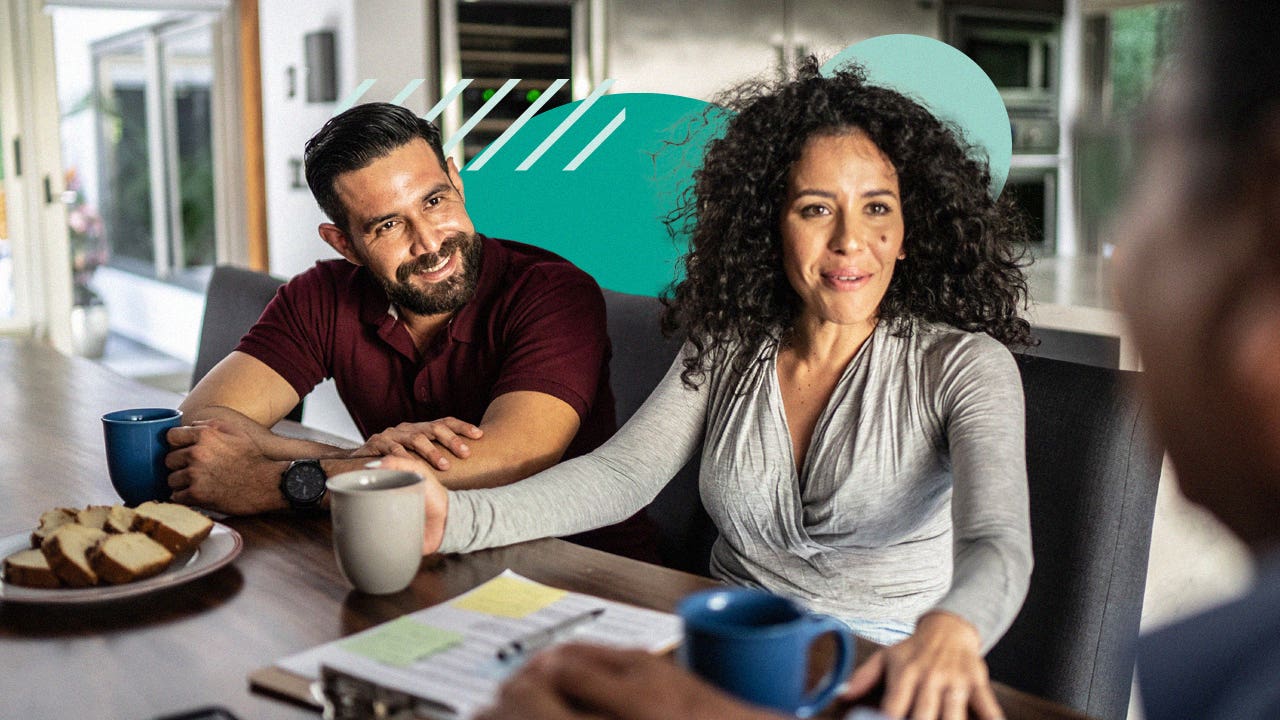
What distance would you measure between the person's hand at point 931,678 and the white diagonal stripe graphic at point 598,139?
2.50 m

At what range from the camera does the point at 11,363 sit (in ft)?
8.10

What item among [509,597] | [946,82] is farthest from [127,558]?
[946,82]

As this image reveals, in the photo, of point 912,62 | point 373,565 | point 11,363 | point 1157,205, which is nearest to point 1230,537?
point 1157,205

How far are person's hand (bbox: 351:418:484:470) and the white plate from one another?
9.8 inches

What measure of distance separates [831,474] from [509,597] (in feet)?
1.75

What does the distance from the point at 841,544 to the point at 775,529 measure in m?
0.09

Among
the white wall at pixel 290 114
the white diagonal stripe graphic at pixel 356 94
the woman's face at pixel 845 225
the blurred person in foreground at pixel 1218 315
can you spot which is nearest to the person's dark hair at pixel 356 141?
the woman's face at pixel 845 225

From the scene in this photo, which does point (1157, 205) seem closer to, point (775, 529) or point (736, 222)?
point (775, 529)

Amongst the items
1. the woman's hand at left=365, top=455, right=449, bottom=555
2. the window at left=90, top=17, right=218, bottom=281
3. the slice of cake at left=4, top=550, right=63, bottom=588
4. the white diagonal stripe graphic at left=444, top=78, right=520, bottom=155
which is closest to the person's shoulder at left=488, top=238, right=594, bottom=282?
the woman's hand at left=365, top=455, right=449, bottom=555

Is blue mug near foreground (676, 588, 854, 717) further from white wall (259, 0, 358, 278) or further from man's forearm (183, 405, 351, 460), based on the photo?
white wall (259, 0, 358, 278)

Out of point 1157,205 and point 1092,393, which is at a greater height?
point 1157,205

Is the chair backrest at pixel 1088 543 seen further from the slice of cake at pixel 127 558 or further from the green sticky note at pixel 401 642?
the slice of cake at pixel 127 558

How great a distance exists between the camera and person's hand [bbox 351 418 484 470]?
1.45 m

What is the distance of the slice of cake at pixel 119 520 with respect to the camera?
1177 mm
